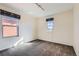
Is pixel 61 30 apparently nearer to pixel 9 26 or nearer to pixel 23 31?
pixel 23 31

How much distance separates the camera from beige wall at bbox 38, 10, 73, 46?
500 centimetres

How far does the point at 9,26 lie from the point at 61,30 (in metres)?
3.37

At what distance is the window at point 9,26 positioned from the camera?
4.32 metres

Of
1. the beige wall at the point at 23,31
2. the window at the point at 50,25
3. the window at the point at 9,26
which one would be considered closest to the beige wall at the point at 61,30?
the window at the point at 50,25

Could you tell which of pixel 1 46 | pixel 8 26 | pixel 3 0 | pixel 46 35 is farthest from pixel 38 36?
pixel 3 0

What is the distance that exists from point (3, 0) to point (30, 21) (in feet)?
17.3

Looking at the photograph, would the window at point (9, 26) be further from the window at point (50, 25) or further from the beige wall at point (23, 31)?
the window at point (50, 25)

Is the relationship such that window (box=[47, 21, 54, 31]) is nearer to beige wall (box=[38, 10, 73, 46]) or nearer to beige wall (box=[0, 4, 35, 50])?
beige wall (box=[38, 10, 73, 46])

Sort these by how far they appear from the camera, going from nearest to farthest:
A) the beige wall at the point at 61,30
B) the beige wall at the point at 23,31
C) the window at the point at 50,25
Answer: the beige wall at the point at 23,31
the beige wall at the point at 61,30
the window at the point at 50,25

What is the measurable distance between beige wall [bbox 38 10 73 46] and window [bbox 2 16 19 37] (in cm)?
260

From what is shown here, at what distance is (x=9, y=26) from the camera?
15.5 ft

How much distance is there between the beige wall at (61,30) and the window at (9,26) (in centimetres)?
260

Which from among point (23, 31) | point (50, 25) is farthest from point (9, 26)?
point (50, 25)

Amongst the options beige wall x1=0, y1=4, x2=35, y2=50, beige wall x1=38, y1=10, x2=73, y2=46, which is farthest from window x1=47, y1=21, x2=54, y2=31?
beige wall x1=0, y1=4, x2=35, y2=50
